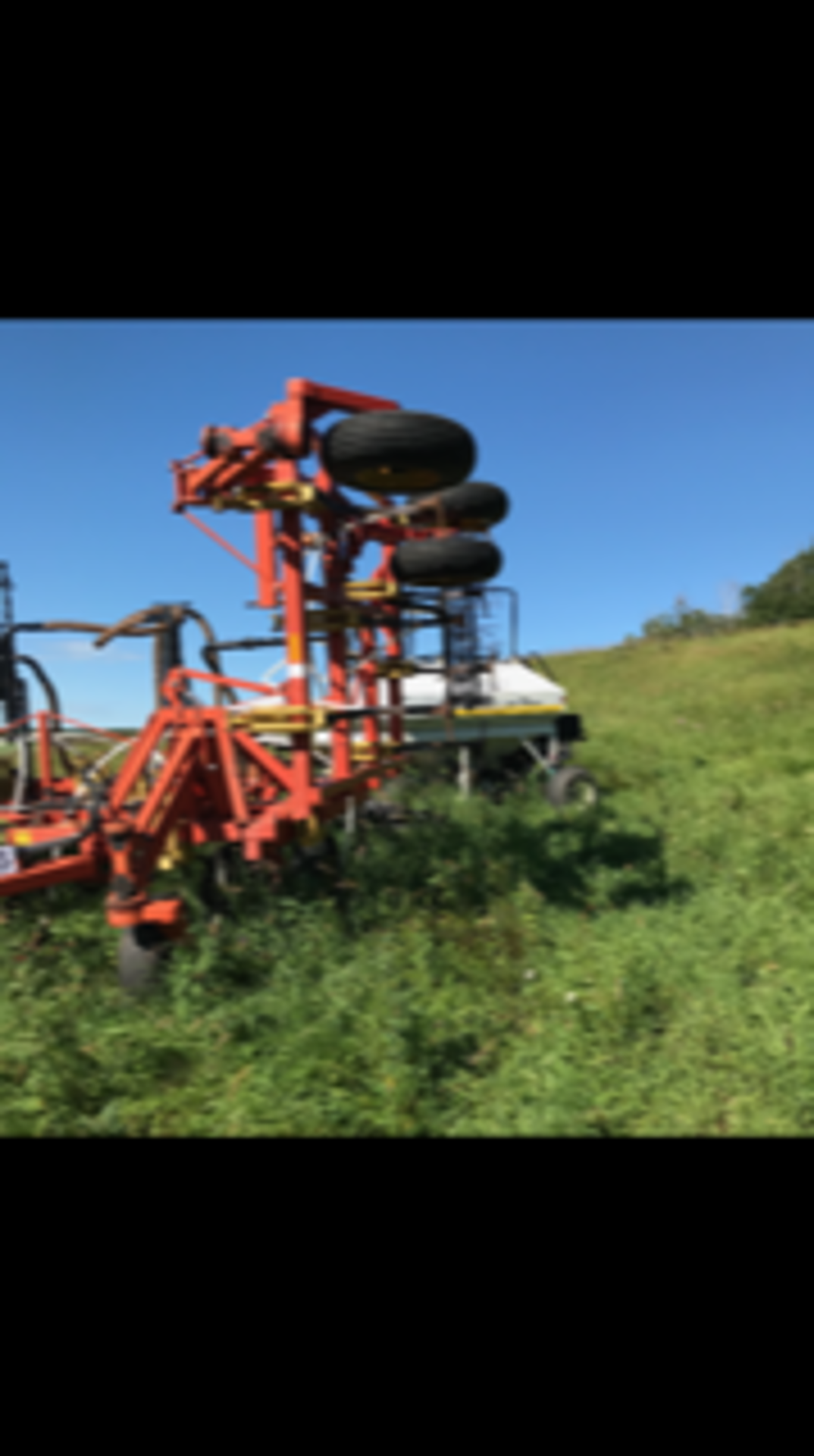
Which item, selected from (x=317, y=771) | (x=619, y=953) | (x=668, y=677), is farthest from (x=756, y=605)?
(x=619, y=953)

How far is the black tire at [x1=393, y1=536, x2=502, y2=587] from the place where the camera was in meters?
6.75

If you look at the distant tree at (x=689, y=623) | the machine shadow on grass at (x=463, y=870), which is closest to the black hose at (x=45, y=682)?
the machine shadow on grass at (x=463, y=870)

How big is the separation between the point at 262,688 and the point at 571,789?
20.2 ft

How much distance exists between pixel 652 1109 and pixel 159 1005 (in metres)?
3.02

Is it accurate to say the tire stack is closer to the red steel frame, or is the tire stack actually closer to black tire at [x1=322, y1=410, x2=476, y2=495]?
black tire at [x1=322, y1=410, x2=476, y2=495]

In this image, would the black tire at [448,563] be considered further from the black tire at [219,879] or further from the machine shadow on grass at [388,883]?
the black tire at [219,879]

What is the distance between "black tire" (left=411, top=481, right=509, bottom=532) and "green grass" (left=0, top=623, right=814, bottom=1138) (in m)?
3.30

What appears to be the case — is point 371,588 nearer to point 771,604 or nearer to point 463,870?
point 463,870

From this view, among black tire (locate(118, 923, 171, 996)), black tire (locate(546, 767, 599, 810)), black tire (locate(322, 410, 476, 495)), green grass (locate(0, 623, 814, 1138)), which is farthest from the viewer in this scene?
black tire (locate(546, 767, 599, 810))

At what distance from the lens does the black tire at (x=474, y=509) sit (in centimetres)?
730

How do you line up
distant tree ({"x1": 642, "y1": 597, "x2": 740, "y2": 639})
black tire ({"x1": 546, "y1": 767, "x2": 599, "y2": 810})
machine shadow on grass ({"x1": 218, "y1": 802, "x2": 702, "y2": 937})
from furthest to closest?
distant tree ({"x1": 642, "y1": 597, "x2": 740, "y2": 639}), black tire ({"x1": 546, "y1": 767, "x2": 599, "y2": 810}), machine shadow on grass ({"x1": 218, "y1": 802, "x2": 702, "y2": 937})

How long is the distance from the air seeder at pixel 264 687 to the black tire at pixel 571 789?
4.04 m

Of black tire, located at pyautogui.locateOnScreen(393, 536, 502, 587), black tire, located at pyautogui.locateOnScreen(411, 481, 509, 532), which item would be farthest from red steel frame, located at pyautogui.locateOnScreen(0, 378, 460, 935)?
black tire, located at pyautogui.locateOnScreen(411, 481, 509, 532)

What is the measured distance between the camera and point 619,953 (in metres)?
→ 5.16
